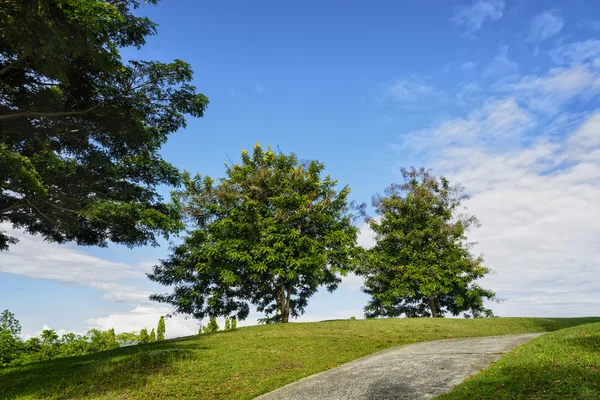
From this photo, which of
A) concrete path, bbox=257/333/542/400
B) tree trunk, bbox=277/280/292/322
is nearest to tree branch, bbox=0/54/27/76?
concrete path, bbox=257/333/542/400

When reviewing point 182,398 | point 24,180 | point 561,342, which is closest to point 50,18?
point 24,180

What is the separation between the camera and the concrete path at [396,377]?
28.3 ft

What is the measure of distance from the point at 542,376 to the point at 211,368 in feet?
30.6

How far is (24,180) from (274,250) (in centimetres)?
1497

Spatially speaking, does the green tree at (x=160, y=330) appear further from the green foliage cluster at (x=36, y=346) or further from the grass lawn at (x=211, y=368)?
the grass lawn at (x=211, y=368)

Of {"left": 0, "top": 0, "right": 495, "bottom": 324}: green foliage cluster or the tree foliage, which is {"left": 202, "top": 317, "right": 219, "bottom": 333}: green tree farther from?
the tree foliage

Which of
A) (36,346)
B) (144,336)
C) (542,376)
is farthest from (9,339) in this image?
(542,376)

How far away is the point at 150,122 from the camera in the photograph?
14.3 metres

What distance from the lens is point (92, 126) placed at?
1403 cm

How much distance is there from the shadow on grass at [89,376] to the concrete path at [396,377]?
4.90m

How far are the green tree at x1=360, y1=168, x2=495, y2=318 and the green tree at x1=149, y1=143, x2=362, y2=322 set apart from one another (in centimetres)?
472

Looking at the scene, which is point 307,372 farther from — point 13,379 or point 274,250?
point 274,250

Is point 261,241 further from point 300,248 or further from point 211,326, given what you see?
point 211,326

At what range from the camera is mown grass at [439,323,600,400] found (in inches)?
278
